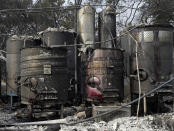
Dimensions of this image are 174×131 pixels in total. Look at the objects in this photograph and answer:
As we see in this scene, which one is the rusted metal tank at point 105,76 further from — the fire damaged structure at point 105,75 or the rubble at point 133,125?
the rubble at point 133,125

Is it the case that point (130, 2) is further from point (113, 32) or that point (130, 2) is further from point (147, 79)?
point (147, 79)

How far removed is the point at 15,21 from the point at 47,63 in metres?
16.6

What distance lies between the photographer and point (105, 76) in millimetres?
7832

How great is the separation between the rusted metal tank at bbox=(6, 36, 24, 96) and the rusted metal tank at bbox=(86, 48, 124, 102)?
403 cm

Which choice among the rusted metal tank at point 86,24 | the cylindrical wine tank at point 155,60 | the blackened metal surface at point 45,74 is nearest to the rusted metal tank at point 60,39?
the rusted metal tank at point 86,24

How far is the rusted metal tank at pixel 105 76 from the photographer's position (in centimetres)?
780

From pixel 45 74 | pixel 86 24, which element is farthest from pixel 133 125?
pixel 86 24

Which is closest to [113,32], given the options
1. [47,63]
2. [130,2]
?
[47,63]

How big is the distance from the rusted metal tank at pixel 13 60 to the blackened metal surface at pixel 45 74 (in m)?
3.38

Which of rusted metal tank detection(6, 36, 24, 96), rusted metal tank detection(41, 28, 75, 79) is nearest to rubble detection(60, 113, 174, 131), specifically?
rusted metal tank detection(41, 28, 75, 79)

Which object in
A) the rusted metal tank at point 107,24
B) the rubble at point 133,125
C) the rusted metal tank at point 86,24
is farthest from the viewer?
the rusted metal tank at point 107,24

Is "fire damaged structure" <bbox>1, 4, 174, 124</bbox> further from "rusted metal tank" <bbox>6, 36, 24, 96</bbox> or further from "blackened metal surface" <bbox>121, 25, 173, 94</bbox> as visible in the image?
"rusted metal tank" <bbox>6, 36, 24, 96</bbox>

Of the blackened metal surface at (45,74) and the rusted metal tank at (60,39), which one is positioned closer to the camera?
the blackened metal surface at (45,74)

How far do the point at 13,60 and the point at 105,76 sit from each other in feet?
15.8
